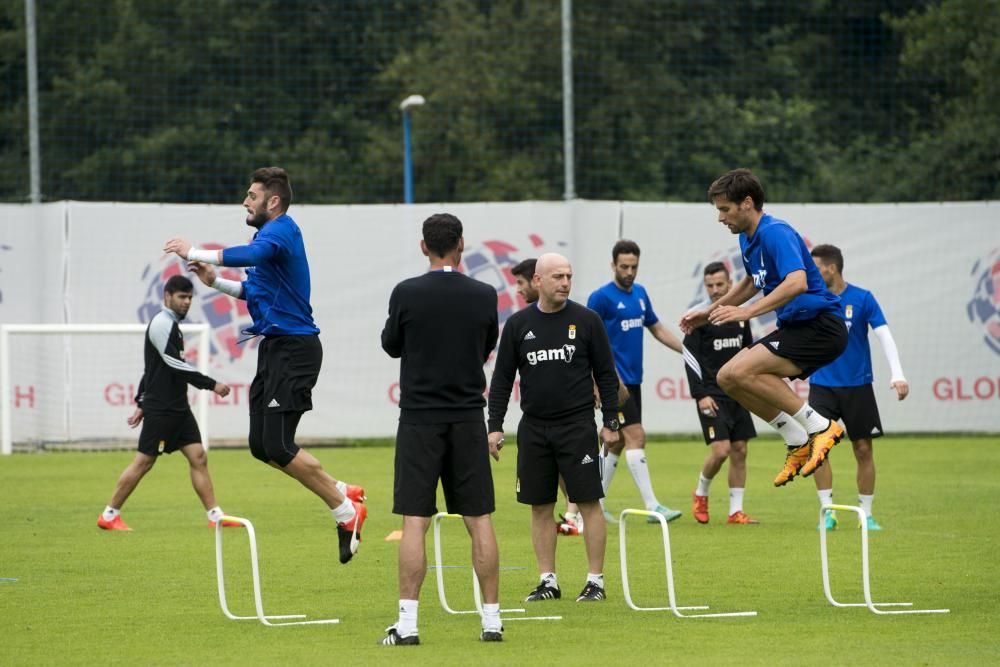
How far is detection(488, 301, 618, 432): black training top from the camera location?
397 inches

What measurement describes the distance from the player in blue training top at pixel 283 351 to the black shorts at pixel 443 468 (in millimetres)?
1848

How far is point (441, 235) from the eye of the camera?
27.5 feet

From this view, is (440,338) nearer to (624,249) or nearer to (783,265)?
(783,265)

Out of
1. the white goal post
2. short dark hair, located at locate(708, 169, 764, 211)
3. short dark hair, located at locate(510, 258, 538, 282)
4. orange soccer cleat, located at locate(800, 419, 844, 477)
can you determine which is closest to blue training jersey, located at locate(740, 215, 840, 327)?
short dark hair, located at locate(708, 169, 764, 211)

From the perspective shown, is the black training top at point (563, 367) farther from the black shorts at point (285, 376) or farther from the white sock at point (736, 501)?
the white sock at point (736, 501)

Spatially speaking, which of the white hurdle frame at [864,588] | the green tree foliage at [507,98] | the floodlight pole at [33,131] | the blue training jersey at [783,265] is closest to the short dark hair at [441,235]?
the blue training jersey at [783,265]

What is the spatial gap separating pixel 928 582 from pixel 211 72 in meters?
26.7

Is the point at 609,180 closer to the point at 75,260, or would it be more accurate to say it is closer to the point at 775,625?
the point at 75,260

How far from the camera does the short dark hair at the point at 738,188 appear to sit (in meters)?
9.59

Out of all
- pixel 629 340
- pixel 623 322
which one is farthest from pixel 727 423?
pixel 623 322

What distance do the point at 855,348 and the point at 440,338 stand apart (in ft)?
20.4

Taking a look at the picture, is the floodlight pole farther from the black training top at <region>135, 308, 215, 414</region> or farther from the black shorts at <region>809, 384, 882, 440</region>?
the black shorts at <region>809, 384, 882, 440</region>

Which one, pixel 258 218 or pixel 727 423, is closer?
pixel 258 218

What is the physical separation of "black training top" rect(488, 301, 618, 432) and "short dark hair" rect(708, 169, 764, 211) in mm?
1210
